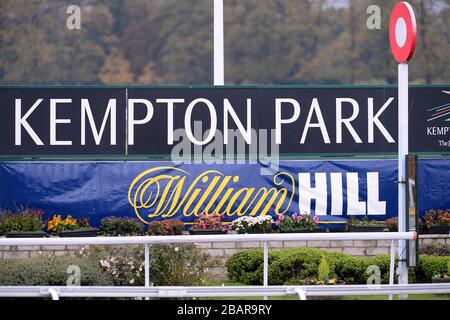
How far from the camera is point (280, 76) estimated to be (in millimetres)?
47844

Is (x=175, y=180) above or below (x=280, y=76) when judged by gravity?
below

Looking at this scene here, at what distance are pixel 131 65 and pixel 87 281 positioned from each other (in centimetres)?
3905

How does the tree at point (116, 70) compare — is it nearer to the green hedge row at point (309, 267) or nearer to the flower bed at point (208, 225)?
the flower bed at point (208, 225)

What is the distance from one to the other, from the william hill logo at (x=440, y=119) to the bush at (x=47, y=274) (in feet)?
21.3

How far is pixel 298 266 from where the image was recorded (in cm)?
1132

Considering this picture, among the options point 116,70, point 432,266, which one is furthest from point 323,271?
point 116,70

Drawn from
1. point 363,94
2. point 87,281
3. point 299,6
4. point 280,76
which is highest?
point 299,6

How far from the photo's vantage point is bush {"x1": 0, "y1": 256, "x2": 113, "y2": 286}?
974 centimetres

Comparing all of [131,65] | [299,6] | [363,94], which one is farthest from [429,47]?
[363,94]

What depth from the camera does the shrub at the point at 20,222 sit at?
517 inches

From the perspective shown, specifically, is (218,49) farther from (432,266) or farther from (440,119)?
(432,266)

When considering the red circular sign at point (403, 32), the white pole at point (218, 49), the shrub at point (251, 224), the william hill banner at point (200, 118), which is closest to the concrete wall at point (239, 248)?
the shrub at point (251, 224)
